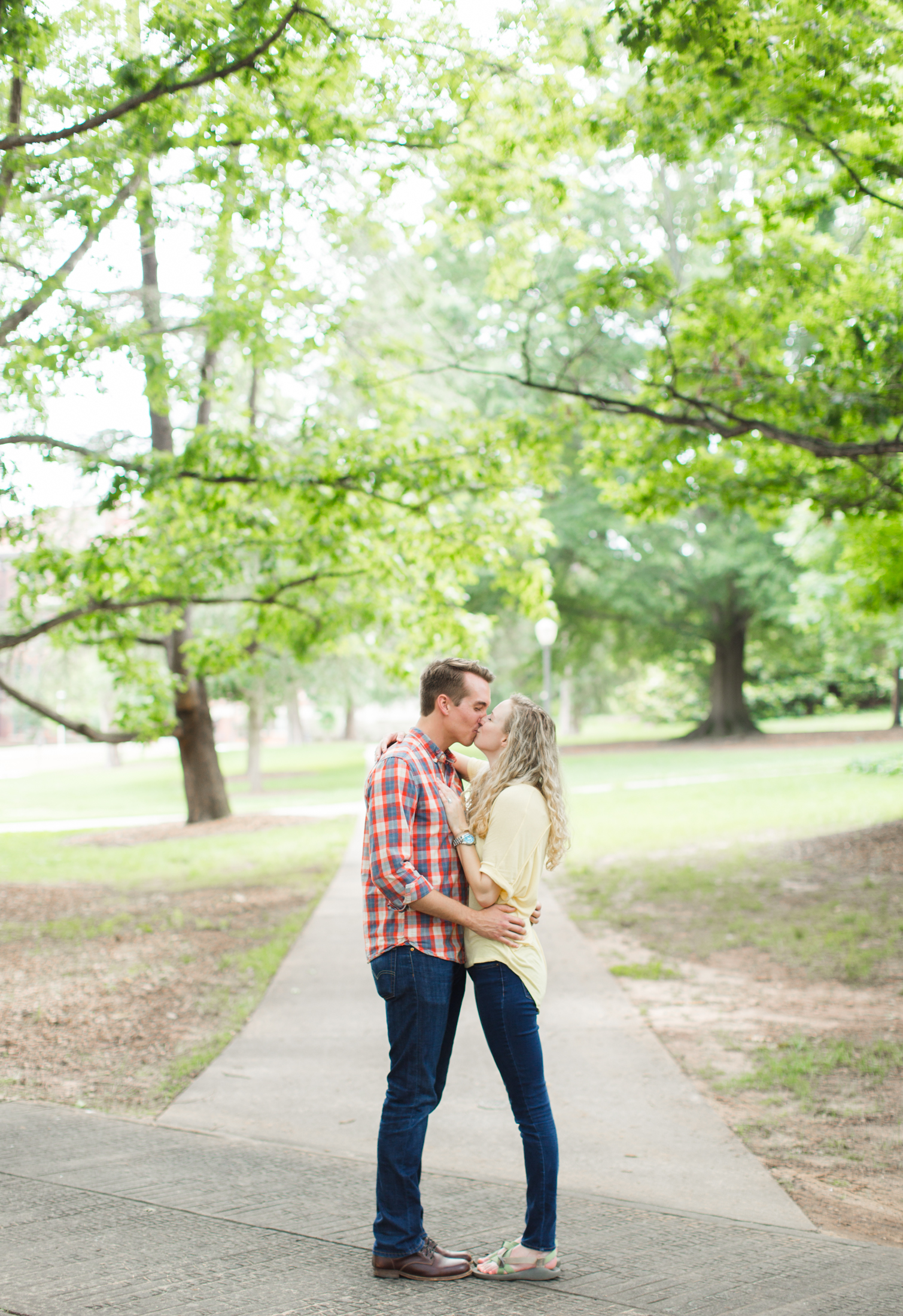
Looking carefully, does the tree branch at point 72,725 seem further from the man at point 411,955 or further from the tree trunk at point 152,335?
the man at point 411,955

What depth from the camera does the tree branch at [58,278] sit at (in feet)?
24.9

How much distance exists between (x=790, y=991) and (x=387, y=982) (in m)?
4.89

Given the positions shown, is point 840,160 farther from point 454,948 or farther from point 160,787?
point 160,787

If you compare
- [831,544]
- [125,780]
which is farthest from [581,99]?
[125,780]

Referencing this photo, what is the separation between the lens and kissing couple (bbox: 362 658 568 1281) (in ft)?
10.6

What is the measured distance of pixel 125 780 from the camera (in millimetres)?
39594

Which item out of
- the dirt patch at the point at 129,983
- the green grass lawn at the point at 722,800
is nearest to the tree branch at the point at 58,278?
the dirt patch at the point at 129,983

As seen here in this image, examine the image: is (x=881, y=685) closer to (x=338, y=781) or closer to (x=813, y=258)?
(x=338, y=781)

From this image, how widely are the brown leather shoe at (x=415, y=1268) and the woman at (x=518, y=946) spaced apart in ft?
0.34

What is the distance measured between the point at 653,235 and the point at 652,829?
60.8 ft

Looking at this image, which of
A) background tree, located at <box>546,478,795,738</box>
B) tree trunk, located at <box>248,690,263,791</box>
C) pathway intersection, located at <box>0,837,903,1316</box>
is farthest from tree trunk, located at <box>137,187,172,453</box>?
background tree, located at <box>546,478,795,738</box>

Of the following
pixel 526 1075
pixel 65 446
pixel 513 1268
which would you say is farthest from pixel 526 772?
pixel 65 446

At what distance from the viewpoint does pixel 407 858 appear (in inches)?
128

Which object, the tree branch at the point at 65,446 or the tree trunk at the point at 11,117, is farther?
the tree branch at the point at 65,446
